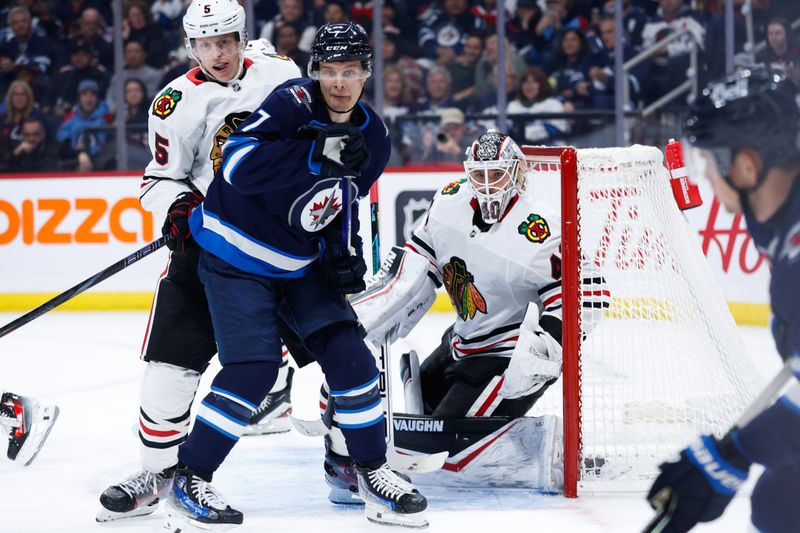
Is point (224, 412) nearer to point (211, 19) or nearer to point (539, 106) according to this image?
point (211, 19)

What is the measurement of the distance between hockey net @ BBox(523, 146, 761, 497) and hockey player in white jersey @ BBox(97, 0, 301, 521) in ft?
2.67

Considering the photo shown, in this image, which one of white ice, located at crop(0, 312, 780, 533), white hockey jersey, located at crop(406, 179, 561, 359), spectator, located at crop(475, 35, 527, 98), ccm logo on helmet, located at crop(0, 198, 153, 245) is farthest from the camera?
spectator, located at crop(475, 35, 527, 98)

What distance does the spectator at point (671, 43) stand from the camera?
678 centimetres

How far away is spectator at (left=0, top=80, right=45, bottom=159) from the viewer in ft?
22.2

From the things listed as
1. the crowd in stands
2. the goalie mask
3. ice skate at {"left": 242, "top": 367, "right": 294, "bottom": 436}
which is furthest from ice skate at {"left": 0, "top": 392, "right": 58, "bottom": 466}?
the crowd in stands

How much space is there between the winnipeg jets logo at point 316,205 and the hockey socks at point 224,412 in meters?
0.30

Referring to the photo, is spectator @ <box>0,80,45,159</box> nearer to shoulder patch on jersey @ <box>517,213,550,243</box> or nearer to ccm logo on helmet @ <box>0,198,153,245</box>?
ccm logo on helmet @ <box>0,198,153,245</box>

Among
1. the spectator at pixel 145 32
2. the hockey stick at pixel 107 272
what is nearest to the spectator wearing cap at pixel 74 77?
the spectator at pixel 145 32

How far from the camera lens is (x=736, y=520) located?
101 inches

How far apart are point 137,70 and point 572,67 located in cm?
264

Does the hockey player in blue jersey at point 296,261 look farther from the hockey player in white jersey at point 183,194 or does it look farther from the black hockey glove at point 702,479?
the black hockey glove at point 702,479

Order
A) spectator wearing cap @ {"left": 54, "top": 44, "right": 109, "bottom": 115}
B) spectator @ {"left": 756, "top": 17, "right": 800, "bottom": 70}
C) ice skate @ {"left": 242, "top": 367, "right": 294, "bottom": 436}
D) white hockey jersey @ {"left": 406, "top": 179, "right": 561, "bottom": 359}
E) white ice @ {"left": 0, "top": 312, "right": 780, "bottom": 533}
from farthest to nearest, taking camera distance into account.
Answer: spectator wearing cap @ {"left": 54, "top": 44, "right": 109, "bottom": 115} < spectator @ {"left": 756, "top": 17, "right": 800, "bottom": 70} < ice skate @ {"left": 242, "top": 367, "right": 294, "bottom": 436} < white hockey jersey @ {"left": 406, "top": 179, "right": 561, "bottom": 359} < white ice @ {"left": 0, "top": 312, "right": 780, "bottom": 533}

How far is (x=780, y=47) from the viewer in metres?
6.18

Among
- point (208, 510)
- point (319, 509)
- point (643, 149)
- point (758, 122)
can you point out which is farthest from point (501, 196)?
point (758, 122)
